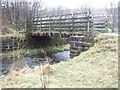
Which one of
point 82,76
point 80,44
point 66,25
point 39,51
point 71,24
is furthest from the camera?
point 39,51

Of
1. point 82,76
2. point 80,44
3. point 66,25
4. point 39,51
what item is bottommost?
point 39,51

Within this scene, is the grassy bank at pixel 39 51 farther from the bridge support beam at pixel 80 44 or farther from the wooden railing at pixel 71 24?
the bridge support beam at pixel 80 44

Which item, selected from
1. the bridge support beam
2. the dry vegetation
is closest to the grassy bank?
Result: the bridge support beam

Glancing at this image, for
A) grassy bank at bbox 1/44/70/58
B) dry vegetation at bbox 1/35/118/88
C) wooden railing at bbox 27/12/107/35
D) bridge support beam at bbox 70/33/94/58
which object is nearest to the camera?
dry vegetation at bbox 1/35/118/88

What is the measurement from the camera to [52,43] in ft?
81.8

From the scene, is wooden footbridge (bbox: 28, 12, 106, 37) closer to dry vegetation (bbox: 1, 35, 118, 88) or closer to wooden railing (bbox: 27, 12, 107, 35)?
wooden railing (bbox: 27, 12, 107, 35)

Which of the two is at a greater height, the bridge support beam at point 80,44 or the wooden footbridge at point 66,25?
the wooden footbridge at point 66,25

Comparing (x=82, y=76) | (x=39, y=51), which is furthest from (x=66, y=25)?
(x=82, y=76)

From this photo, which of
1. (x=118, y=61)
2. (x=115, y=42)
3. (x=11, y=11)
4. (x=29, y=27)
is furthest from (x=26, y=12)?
(x=118, y=61)

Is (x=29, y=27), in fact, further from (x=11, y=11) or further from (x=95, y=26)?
(x=95, y=26)

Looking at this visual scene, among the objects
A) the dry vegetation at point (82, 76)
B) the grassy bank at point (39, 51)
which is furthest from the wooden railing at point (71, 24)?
the dry vegetation at point (82, 76)

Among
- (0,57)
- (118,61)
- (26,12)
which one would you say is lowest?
(0,57)

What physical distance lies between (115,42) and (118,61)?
10.5 ft

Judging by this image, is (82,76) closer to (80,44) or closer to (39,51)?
(80,44)
